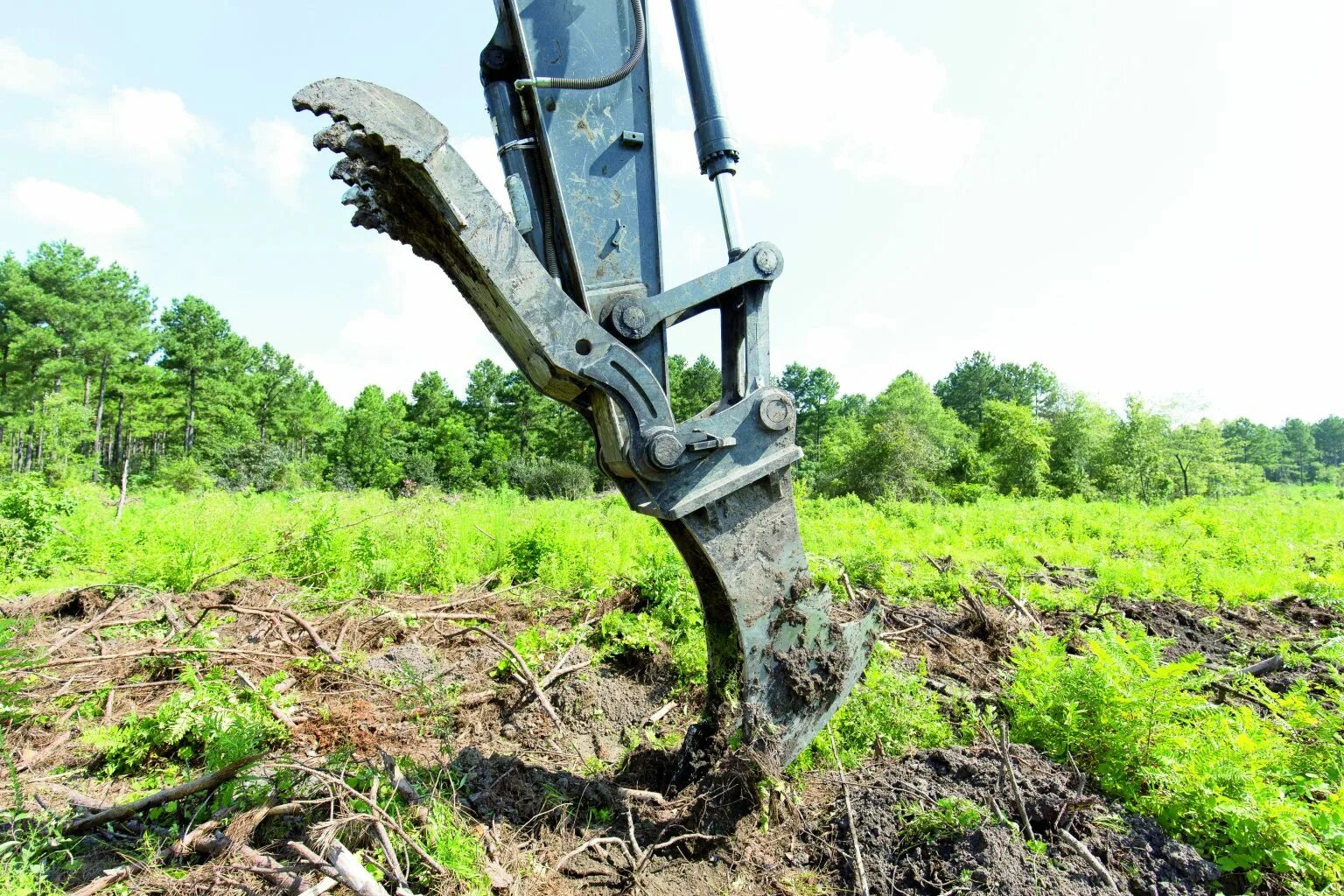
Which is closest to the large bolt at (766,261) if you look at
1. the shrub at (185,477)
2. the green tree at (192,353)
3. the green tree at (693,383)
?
the shrub at (185,477)

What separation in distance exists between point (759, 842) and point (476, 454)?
167 feet

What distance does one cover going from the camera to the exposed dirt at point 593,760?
8.11 ft

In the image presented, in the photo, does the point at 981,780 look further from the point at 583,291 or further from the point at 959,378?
the point at 959,378

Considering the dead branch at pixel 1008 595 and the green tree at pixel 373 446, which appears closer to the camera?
the dead branch at pixel 1008 595

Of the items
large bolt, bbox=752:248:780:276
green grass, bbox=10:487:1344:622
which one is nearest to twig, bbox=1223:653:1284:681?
green grass, bbox=10:487:1344:622

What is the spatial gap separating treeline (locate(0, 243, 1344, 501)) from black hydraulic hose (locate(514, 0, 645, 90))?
2962 cm

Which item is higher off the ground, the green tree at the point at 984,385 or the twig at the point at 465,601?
the green tree at the point at 984,385

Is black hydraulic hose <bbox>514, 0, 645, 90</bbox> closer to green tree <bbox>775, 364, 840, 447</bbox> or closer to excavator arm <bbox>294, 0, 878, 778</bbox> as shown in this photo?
excavator arm <bbox>294, 0, 878, 778</bbox>

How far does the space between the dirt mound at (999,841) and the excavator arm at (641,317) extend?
426 millimetres

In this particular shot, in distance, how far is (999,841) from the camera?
246cm

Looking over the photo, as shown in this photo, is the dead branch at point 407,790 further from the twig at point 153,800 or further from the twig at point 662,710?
the twig at point 662,710

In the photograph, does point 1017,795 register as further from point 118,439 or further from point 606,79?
point 118,439

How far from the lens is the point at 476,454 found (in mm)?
51406

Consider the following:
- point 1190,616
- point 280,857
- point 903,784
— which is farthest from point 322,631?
point 1190,616
